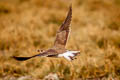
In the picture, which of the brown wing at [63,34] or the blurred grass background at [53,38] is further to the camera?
the blurred grass background at [53,38]

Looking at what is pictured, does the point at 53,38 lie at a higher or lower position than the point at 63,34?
lower

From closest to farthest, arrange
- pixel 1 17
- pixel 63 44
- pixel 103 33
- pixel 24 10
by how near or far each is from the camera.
Result: 1. pixel 63 44
2. pixel 103 33
3. pixel 1 17
4. pixel 24 10

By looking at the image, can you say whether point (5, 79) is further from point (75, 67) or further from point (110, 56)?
point (110, 56)

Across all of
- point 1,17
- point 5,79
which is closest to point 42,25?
point 1,17

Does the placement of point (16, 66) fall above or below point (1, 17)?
below

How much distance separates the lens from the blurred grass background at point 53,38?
5.38 meters

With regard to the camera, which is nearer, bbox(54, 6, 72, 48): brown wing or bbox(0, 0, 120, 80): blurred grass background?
bbox(54, 6, 72, 48): brown wing

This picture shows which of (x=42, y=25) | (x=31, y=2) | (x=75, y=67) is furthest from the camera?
(x=31, y=2)

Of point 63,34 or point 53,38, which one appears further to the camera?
point 53,38

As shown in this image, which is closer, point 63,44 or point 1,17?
point 63,44

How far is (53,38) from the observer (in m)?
7.39

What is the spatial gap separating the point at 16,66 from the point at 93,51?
4.66ft

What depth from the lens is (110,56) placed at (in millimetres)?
5734

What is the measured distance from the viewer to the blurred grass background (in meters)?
5.38
